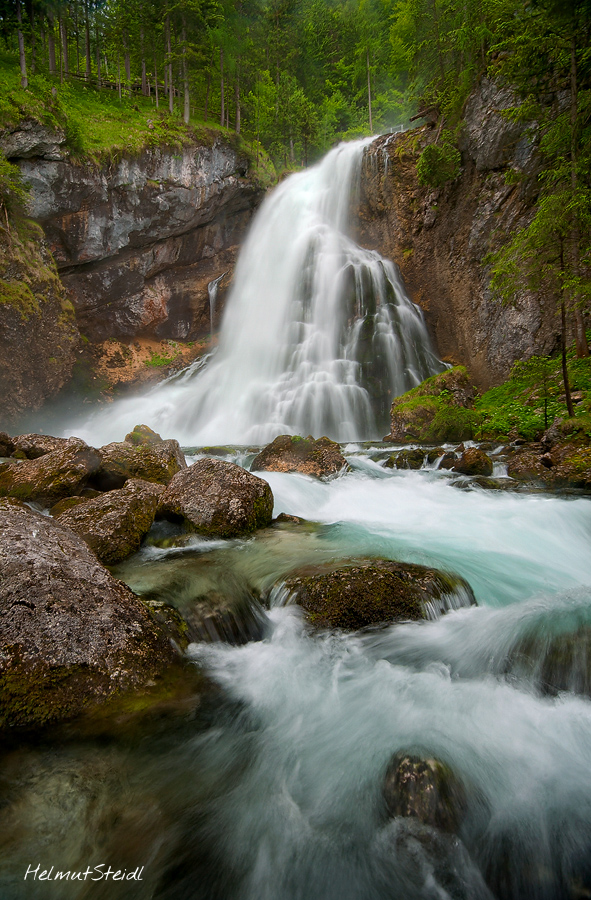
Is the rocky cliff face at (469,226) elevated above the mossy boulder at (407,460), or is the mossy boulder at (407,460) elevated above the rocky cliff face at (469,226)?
the rocky cliff face at (469,226)

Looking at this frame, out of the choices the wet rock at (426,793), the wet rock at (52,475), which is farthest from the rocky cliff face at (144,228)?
the wet rock at (426,793)

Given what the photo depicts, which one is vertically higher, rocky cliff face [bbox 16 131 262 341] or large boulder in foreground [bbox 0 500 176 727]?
rocky cliff face [bbox 16 131 262 341]

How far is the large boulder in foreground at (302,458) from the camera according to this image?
10484mm

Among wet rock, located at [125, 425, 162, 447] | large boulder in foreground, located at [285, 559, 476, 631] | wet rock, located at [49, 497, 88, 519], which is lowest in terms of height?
wet rock, located at [125, 425, 162, 447]

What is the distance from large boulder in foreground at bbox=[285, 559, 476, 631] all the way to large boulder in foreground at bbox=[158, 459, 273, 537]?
2.00 meters

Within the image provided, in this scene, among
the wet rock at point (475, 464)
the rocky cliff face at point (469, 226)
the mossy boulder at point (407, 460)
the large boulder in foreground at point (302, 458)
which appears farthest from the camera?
the rocky cliff face at point (469, 226)

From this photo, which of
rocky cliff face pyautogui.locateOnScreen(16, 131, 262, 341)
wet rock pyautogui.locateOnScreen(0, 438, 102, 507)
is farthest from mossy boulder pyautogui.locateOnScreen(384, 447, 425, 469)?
rocky cliff face pyautogui.locateOnScreen(16, 131, 262, 341)

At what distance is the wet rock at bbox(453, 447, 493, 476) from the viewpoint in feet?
31.0

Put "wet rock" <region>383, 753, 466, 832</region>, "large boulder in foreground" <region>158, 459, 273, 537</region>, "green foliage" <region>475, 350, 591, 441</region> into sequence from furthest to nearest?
"green foliage" <region>475, 350, 591, 441</region> < "large boulder in foreground" <region>158, 459, 273, 537</region> < "wet rock" <region>383, 753, 466, 832</region>

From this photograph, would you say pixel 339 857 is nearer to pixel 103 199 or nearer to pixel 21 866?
pixel 21 866

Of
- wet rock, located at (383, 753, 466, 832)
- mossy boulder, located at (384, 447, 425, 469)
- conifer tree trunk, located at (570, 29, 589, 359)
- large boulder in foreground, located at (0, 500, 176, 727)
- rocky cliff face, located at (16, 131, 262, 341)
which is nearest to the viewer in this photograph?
wet rock, located at (383, 753, 466, 832)

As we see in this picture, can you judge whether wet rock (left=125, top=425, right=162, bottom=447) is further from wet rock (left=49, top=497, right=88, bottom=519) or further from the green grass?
the green grass

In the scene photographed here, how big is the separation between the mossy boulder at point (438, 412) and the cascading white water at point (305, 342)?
239cm

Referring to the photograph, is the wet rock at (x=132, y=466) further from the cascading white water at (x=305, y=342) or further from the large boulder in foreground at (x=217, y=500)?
the cascading white water at (x=305, y=342)
